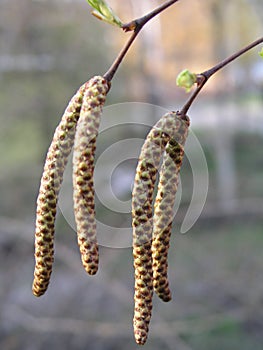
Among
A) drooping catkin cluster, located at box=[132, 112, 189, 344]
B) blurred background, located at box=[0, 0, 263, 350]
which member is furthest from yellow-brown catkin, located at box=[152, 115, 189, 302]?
blurred background, located at box=[0, 0, 263, 350]

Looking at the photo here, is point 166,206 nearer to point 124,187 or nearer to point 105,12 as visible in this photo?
point 105,12

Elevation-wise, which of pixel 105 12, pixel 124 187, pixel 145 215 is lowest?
pixel 145 215

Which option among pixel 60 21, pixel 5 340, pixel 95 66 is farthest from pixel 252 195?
pixel 5 340

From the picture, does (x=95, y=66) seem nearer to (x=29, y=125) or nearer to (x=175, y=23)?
(x=29, y=125)

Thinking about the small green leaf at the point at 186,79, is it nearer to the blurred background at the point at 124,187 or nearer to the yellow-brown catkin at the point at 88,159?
the yellow-brown catkin at the point at 88,159

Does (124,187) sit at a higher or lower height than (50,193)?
higher

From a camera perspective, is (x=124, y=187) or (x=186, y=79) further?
(x=124, y=187)

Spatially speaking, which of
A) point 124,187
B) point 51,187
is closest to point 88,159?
point 51,187
